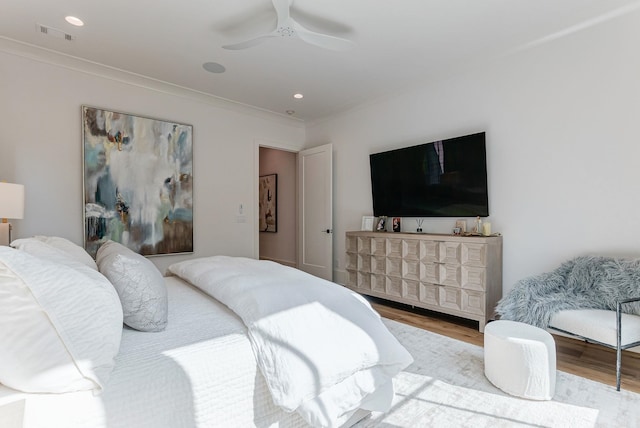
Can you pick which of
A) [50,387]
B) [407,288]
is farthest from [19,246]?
[407,288]

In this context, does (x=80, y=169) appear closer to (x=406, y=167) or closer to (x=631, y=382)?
(x=406, y=167)

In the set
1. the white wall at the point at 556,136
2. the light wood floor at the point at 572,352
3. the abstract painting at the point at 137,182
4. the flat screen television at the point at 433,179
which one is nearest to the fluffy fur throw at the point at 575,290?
the white wall at the point at 556,136

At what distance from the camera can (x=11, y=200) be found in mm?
2590

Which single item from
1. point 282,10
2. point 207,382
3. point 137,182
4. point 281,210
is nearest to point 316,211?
point 281,210

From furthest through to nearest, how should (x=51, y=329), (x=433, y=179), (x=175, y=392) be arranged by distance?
(x=433, y=179) < (x=175, y=392) < (x=51, y=329)

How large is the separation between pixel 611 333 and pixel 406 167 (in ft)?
8.37

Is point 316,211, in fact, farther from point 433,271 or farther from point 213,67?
point 213,67

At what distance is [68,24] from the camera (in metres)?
2.73

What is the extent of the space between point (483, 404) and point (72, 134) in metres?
4.43

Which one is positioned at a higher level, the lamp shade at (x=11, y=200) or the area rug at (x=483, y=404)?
the lamp shade at (x=11, y=200)

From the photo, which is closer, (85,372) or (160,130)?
(85,372)

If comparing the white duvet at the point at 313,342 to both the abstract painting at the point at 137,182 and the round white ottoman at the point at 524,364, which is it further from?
the abstract painting at the point at 137,182

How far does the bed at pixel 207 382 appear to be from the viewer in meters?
0.93

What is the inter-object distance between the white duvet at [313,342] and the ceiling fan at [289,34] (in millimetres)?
1887
